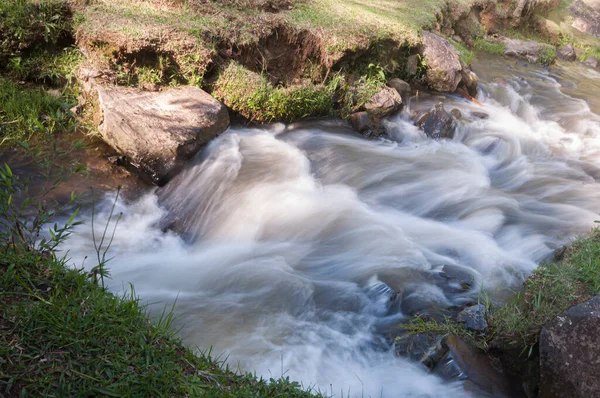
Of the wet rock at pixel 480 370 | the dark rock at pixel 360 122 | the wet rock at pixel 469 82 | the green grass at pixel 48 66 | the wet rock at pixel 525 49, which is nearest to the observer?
the wet rock at pixel 480 370

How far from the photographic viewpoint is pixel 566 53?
13.9 m

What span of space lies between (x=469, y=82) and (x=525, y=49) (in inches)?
202

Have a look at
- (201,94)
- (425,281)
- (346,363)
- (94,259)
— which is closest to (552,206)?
(425,281)

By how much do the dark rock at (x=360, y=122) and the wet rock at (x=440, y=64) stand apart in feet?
6.80

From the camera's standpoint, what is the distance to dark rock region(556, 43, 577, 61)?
13898 millimetres

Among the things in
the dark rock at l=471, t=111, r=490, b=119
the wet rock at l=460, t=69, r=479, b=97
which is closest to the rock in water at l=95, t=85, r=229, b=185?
the dark rock at l=471, t=111, r=490, b=119

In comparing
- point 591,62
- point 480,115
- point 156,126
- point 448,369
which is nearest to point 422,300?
point 448,369

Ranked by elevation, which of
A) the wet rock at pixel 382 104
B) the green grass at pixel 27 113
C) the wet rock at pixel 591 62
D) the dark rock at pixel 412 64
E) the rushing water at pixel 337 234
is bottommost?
the rushing water at pixel 337 234

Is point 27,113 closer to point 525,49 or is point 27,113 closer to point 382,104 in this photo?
point 382,104

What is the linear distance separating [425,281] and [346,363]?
129 cm

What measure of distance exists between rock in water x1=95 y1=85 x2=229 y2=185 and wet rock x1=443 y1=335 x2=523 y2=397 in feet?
11.2

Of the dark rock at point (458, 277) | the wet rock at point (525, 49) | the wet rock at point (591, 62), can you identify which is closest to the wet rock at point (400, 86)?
the dark rock at point (458, 277)

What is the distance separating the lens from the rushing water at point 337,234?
12.5 feet

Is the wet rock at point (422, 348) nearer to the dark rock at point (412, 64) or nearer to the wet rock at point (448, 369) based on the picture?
the wet rock at point (448, 369)
